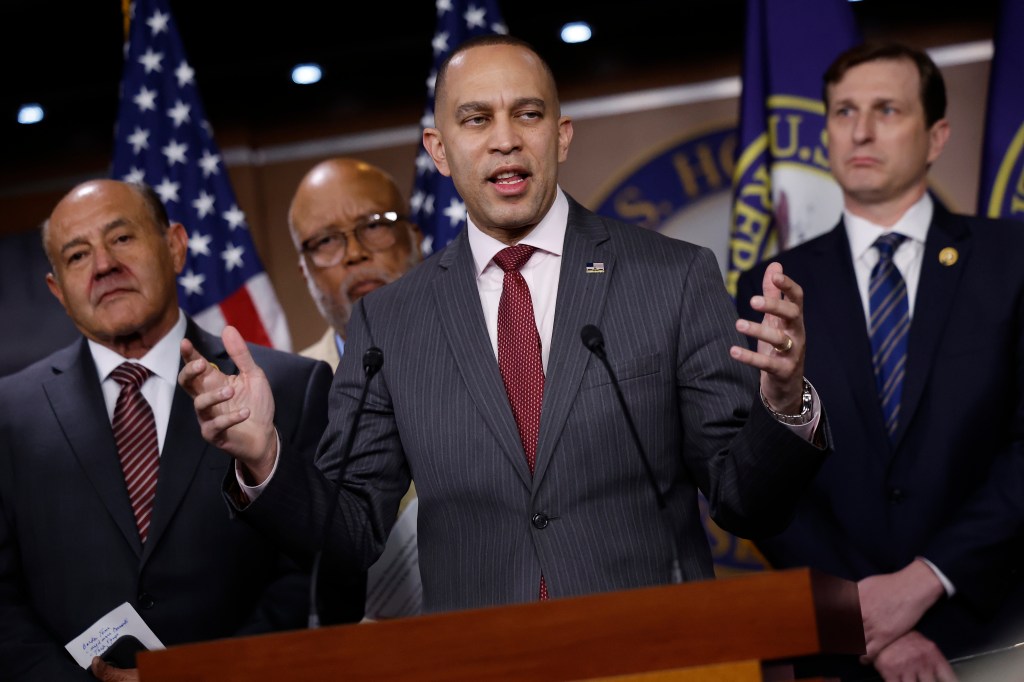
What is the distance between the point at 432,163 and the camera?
14.5ft

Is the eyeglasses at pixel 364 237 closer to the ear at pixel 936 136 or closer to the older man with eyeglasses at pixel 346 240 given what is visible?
the older man with eyeglasses at pixel 346 240

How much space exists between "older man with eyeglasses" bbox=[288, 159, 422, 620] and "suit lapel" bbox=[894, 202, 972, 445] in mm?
1559

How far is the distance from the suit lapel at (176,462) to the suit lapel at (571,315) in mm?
1072

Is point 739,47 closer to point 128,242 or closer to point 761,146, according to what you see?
point 761,146

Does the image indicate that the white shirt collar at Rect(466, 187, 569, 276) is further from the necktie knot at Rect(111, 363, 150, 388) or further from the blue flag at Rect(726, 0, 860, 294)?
the blue flag at Rect(726, 0, 860, 294)

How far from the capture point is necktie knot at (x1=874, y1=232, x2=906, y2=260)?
322 centimetres

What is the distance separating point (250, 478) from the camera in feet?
7.10

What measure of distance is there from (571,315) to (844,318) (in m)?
1.08

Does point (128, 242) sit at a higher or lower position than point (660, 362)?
higher

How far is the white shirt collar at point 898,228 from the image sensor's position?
3.24 m

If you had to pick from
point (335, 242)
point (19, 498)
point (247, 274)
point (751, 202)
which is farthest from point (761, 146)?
point (19, 498)

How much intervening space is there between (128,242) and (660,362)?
1513 mm

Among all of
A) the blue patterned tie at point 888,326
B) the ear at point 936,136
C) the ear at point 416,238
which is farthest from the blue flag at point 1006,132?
the ear at point 416,238

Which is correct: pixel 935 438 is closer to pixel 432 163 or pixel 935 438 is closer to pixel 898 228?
pixel 898 228
